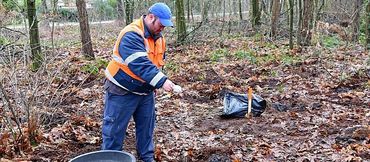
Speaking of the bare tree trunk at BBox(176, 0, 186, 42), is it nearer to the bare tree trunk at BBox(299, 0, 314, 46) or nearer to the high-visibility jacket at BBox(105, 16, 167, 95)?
the bare tree trunk at BBox(299, 0, 314, 46)

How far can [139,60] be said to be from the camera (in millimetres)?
4121

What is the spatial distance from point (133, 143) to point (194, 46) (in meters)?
9.78

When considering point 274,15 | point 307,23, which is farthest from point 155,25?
point 274,15

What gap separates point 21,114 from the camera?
5207mm

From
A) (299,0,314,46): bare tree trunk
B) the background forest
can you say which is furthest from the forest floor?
(299,0,314,46): bare tree trunk

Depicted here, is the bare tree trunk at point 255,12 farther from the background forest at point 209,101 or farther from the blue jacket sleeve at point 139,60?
the blue jacket sleeve at point 139,60

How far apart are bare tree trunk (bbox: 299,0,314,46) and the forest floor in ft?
6.37

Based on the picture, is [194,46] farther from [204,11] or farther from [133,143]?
[133,143]

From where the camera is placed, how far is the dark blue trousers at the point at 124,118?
4.48 metres

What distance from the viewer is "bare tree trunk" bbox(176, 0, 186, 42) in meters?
15.0

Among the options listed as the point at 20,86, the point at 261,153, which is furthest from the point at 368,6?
the point at 20,86

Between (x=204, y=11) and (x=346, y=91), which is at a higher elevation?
(x=204, y=11)

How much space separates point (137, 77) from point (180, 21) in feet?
35.8

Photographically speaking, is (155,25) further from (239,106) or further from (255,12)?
(255,12)
